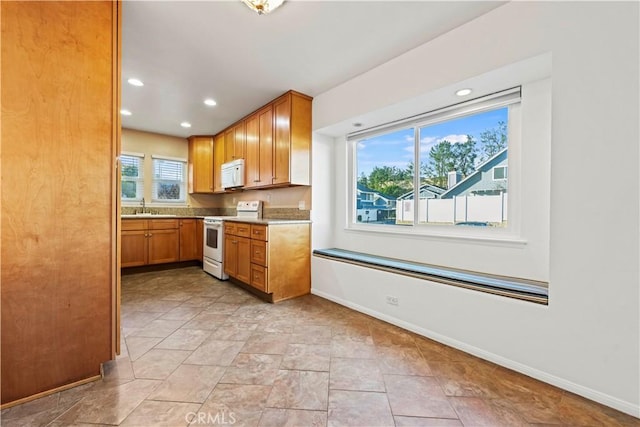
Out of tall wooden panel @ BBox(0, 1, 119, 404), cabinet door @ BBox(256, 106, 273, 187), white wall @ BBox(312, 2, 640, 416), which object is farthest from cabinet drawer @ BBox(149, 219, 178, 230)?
white wall @ BBox(312, 2, 640, 416)

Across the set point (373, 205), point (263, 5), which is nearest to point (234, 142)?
point (373, 205)

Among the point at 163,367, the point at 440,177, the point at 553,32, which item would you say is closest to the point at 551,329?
the point at 440,177

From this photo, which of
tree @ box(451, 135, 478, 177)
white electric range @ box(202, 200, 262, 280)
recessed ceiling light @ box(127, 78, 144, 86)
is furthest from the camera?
white electric range @ box(202, 200, 262, 280)

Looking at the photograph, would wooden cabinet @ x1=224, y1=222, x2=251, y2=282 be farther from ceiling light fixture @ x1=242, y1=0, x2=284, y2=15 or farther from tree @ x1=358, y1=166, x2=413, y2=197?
ceiling light fixture @ x1=242, y1=0, x2=284, y2=15

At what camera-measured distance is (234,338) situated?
215 cm

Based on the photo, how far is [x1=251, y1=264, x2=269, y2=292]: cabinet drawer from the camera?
2992mm

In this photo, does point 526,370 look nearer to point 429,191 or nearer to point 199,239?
point 429,191

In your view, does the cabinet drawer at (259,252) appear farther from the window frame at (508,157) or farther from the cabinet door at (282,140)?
the window frame at (508,157)

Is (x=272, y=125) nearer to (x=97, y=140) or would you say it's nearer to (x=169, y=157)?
(x=97, y=140)

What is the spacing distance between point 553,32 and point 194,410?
3.01 meters

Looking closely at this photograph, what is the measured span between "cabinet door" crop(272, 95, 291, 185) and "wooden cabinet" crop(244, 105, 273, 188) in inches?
4.1

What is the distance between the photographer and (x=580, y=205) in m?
1.52

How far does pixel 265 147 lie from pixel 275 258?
154 centimetres

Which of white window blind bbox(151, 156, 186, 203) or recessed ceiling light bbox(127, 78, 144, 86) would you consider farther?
white window blind bbox(151, 156, 186, 203)
